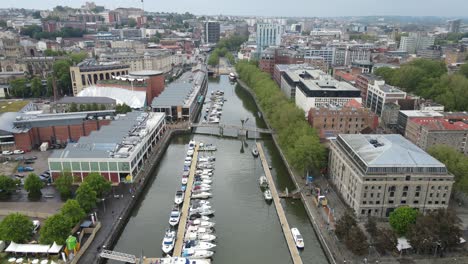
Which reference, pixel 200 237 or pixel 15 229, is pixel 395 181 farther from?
pixel 15 229

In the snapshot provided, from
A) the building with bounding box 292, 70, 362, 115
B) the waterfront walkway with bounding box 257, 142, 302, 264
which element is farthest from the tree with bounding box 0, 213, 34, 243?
the building with bounding box 292, 70, 362, 115

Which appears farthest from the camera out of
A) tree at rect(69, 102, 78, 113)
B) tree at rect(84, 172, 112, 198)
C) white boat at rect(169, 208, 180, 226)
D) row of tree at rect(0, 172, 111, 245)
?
tree at rect(69, 102, 78, 113)

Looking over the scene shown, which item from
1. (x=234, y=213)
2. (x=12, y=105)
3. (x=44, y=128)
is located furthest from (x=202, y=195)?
(x=12, y=105)

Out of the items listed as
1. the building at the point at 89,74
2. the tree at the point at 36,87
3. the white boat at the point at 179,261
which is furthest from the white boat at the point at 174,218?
the tree at the point at 36,87

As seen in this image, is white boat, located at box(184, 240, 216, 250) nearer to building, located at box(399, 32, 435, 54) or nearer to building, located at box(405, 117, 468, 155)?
building, located at box(405, 117, 468, 155)

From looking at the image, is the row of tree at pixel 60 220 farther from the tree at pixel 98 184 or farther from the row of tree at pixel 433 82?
the row of tree at pixel 433 82

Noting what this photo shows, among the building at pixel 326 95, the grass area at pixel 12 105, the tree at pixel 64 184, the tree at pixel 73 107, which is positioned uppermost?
the building at pixel 326 95

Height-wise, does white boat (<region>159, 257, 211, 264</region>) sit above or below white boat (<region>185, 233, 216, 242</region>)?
above
